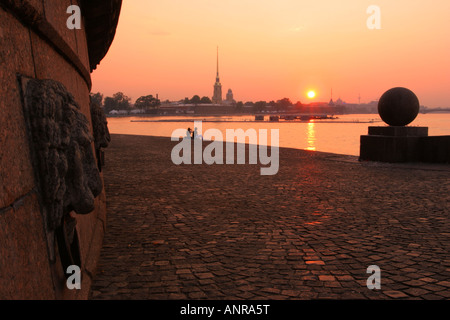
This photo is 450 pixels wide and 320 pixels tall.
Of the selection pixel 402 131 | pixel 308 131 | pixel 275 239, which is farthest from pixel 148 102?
pixel 275 239

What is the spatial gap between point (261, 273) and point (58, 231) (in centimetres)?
213

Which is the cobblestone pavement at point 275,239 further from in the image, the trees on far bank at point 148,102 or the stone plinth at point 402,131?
Result: the trees on far bank at point 148,102

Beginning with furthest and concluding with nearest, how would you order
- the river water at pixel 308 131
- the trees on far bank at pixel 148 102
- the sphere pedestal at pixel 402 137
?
the trees on far bank at pixel 148 102, the river water at pixel 308 131, the sphere pedestal at pixel 402 137

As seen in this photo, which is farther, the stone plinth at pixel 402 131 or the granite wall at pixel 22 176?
the stone plinth at pixel 402 131

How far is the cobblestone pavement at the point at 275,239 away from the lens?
3471 millimetres

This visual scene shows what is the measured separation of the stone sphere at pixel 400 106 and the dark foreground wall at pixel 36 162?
39.9 feet

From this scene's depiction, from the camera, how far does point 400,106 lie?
12.6 metres

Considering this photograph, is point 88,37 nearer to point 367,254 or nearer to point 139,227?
point 139,227

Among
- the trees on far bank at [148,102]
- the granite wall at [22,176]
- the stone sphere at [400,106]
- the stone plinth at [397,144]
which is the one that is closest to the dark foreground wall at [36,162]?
the granite wall at [22,176]

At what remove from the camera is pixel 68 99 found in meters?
2.45

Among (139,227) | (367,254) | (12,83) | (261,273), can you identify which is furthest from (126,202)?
(12,83)

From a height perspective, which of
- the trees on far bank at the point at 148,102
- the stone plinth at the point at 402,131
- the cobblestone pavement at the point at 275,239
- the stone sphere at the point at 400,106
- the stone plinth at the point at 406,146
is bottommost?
the cobblestone pavement at the point at 275,239

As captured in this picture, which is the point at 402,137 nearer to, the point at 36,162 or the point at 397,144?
the point at 397,144

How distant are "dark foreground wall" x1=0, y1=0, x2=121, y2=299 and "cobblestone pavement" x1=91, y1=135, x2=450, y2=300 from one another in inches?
48.2
